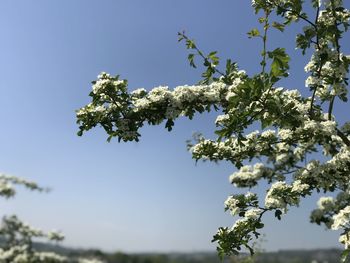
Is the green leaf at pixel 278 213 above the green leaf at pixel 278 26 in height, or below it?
below

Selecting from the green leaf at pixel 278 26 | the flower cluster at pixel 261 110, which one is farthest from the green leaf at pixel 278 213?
the green leaf at pixel 278 26

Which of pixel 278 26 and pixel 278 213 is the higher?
pixel 278 26

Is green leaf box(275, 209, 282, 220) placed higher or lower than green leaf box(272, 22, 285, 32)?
lower

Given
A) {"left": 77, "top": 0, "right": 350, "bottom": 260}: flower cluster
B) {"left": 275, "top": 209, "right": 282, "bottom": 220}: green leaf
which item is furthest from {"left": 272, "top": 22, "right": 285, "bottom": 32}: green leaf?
{"left": 275, "top": 209, "right": 282, "bottom": 220}: green leaf

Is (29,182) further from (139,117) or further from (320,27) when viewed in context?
(320,27)

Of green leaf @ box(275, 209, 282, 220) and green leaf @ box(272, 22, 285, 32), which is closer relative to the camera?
green leaf @ box(275, 209, 282, 220)

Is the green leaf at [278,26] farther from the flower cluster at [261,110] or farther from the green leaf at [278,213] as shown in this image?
the green leaf at [278,213]

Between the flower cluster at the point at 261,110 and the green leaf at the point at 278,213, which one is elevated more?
the flower cluster at the point at 261,110

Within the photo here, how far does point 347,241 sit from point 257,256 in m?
11.6

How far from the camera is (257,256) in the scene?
703 inches

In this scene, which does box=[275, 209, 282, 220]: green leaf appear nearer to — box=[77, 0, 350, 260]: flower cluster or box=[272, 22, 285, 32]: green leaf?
box=[77, 0, 350, 260]: flower cluster

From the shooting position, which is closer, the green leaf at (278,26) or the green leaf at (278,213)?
the green leaf at (278,213)

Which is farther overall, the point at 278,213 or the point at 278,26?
the point at 278,26

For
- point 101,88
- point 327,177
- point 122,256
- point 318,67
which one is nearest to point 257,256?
point 327,177
